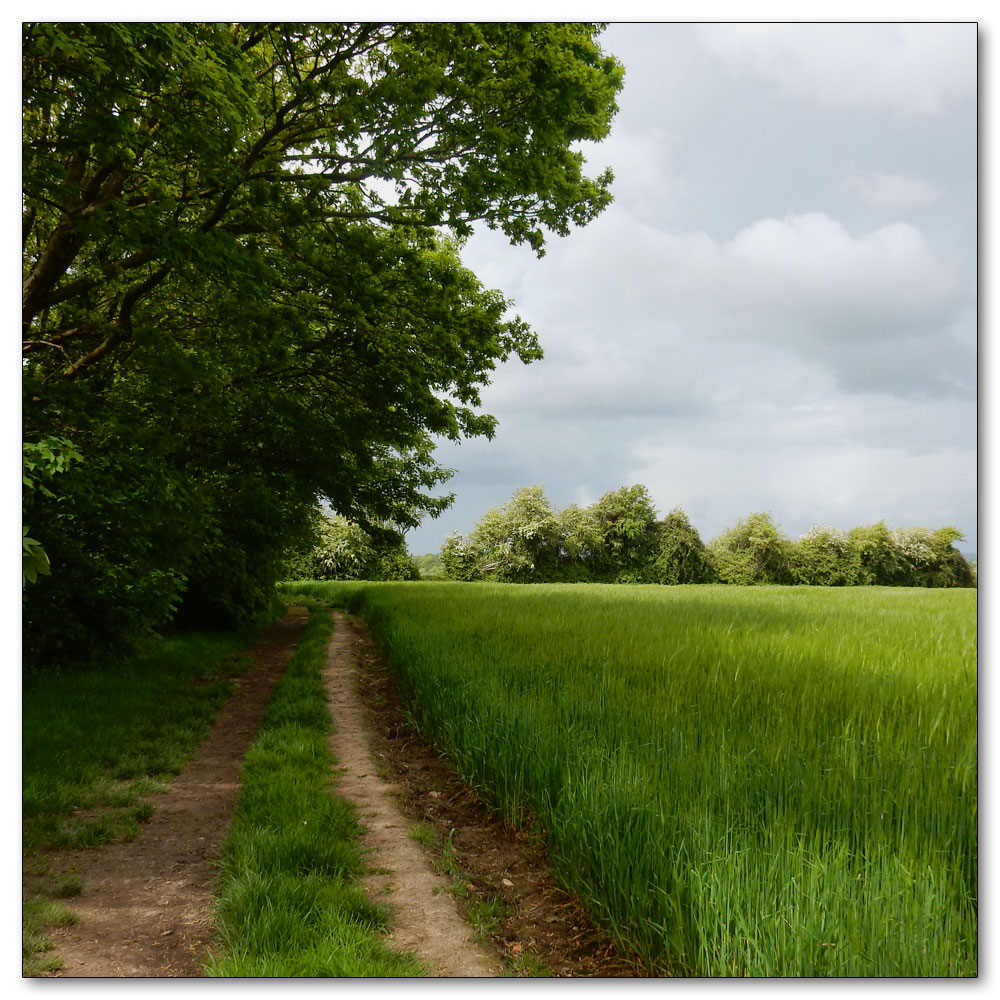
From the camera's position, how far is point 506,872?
12.2 feet

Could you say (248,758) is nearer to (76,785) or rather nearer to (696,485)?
(76,785)

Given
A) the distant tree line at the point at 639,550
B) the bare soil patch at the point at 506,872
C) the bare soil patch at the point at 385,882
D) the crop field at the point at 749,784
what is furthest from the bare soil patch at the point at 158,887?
the distant tree line at the point at 639,550

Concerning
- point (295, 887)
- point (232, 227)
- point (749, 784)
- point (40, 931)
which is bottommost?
point (40, 931)

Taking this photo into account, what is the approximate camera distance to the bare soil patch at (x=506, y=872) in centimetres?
283

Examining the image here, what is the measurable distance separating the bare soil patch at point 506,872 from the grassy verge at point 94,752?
1982 millimetres

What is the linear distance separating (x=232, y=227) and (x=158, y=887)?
657cm

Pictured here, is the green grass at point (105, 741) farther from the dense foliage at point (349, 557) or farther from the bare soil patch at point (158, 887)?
the dense foliage at point (349, 557)

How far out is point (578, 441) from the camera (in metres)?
4.46

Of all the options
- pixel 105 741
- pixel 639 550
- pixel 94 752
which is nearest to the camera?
pixel 94 752

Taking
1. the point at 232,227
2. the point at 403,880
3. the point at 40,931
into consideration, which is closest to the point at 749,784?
the point at 403,880

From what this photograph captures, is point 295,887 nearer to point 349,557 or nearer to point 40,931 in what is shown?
point 40,931

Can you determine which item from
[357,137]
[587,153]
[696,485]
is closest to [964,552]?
[696,485]

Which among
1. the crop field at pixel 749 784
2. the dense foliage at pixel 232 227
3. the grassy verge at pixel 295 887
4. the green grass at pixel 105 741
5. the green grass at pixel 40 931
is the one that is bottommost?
the green grass at pixel 105 741

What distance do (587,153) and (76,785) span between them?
792 centimetres
